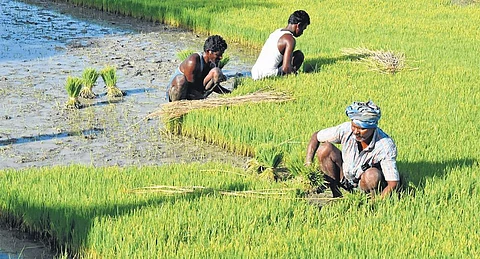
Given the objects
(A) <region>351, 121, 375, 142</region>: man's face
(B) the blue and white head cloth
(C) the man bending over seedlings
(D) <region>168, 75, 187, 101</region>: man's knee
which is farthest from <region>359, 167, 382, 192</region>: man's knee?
(D) <region>168, 75, 187, 101</region>: man's knee

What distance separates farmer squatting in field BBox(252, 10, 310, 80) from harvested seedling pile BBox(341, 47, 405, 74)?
3.09ft

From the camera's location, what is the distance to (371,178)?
5266 mm

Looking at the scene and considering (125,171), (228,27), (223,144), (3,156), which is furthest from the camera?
(228,27)

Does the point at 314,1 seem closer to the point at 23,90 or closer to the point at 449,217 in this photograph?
the point at 23,90

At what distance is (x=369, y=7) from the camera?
15.1 m

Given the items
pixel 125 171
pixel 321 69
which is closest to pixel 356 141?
pixel 125 171

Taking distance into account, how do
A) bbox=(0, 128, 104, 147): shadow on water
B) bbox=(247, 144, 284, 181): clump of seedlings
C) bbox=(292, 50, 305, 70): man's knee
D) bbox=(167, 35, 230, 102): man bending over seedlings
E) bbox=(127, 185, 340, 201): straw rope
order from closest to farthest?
bbox=(127, 185, 340, 201): straw rope < bbox=(247, 144, 284, 181): clump of seedlings < bbox=(0, 128, 104, 147): shadow on water < bbox=(167, 35, 230, 102): man bending over seedlings < bbox=(292, 50, 305, 70): man's knee

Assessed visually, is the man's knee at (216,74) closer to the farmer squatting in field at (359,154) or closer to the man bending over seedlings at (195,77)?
the man bending over seedlings at (195,77)

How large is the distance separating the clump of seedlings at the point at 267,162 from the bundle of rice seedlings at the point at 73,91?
10.1ft

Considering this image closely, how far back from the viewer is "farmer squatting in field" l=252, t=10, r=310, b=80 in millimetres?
8570

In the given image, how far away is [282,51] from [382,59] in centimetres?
141

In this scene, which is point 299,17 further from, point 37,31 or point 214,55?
point 37,31

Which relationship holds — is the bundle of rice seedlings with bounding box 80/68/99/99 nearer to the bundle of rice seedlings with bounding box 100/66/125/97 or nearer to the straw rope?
the bundle of rice seedlings with bounding box 100/66/125/97

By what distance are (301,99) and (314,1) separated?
26.2 feet
